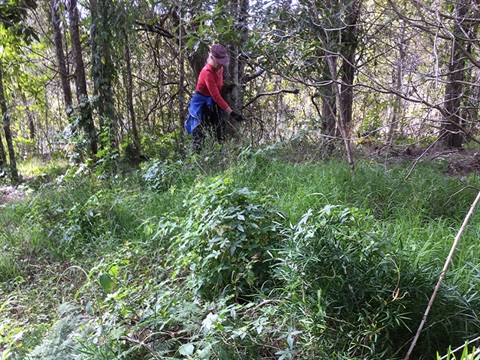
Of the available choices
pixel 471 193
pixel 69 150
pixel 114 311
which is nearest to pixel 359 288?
pixel 114 311

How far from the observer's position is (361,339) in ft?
4.77

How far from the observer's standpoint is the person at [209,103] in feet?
15.5

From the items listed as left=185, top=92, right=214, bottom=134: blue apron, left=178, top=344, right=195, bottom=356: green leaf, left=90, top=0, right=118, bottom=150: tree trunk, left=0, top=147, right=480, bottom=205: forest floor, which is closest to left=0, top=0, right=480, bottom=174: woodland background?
left=90, top=0, right=118, bottom=150: tree trunk

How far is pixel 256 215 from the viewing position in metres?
2.16

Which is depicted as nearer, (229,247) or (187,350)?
(187,350)

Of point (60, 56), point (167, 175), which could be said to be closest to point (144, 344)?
point (167, 175)

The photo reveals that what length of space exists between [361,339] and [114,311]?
1.24 metres

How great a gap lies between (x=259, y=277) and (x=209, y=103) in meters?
3.50

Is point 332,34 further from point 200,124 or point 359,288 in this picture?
point 359,288

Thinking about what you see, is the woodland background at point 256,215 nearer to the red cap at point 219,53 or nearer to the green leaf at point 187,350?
the green leaf at point 187,350

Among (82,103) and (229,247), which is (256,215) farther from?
(82,103)

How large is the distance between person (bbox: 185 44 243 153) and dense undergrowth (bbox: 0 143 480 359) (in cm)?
182

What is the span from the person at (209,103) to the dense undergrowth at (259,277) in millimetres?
1815

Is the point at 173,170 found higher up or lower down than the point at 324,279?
higher up
